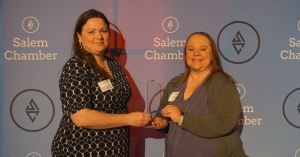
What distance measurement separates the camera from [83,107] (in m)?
1.65

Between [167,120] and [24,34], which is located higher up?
[24,34]

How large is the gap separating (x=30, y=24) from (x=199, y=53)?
1.80 meters

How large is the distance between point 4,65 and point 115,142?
1.56m

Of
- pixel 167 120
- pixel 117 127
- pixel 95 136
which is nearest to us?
pixel 95 136

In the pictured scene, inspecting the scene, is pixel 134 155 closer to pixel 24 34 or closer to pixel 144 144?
pixel 144 144

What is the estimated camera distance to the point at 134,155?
2.65 meters

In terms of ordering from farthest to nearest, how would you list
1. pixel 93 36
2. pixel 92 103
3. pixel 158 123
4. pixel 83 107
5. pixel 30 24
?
pixel 30 24
pixel 158 123
pixel 93 36
pixel 92 103
pixel 83 107

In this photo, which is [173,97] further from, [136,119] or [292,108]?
[292,108]

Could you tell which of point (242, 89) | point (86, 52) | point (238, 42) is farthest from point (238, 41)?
point (86, 52)

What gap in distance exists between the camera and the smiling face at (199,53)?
1.91 metres

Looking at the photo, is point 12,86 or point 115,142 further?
point 12,86

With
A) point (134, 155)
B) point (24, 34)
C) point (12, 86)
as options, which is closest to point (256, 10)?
point (134, 155)

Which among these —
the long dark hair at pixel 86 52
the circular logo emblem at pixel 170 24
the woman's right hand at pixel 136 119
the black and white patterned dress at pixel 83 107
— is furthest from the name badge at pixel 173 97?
the circular logo emblem at pixel 170 24

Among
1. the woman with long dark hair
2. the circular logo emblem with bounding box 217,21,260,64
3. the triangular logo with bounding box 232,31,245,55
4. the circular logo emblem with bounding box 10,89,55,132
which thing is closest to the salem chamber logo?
the circular logo emblem with bounding box 217,21,260,64
